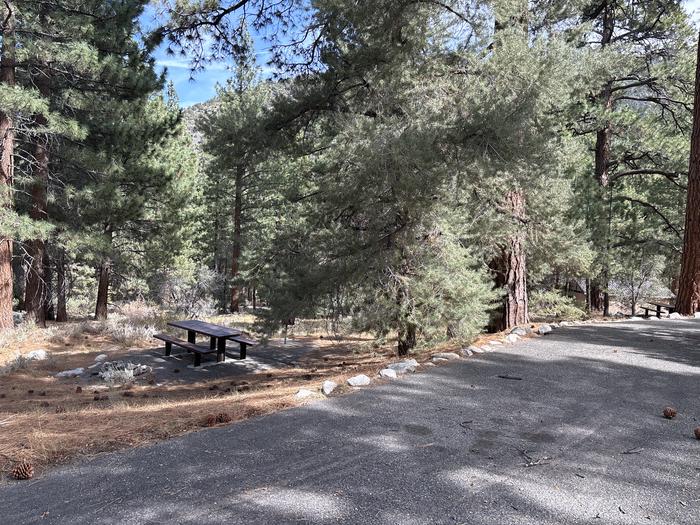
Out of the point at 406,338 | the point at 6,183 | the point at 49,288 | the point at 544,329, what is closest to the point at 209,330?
the point at 406,338

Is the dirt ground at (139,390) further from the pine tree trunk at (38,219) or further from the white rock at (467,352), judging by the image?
the pine tree trunk at (38,219)

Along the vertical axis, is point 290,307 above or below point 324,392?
above

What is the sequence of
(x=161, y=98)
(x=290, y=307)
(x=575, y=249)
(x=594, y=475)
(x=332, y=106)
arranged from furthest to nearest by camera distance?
(x=161, y=98)
(x=575, y=249)
(x=332, y=106)
(x=290, y=307)
(x=594, y=475)

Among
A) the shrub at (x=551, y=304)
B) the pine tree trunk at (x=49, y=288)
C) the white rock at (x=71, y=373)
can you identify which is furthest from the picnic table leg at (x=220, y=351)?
the shrub at (x=551, y=304)

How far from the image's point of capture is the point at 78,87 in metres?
10.9

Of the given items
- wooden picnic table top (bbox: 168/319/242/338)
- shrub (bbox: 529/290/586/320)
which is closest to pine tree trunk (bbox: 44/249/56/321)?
wooden picnic table top (bbox: 168/319/242/338)

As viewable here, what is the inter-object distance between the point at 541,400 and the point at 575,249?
19.0 ft

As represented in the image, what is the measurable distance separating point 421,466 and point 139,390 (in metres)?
5.83

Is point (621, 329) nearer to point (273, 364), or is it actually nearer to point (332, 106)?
point (332, 106)

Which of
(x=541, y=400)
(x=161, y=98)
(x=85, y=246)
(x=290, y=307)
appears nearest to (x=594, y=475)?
(x=541, y=400)

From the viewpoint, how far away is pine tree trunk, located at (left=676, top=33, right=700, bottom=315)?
8406mm

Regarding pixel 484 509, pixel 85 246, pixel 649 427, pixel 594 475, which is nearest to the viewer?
pixel 484 509

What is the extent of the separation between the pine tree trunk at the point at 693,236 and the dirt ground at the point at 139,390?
4962 mm

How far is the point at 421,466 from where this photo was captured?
2611 millimetres
